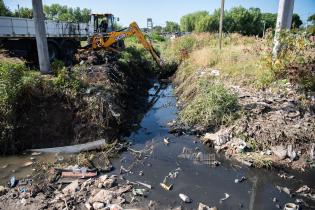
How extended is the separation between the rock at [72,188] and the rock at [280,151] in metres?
4.28

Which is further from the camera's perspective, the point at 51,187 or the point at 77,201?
Result: the point at 51,187

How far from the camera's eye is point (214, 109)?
7.43 m

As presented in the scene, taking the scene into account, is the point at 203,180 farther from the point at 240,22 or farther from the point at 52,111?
the point at 240,22

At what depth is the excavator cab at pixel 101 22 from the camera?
1644 centimetres

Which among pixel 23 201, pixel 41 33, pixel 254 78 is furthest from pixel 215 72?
pixel 23 201

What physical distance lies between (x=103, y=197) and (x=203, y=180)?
2026 millimetres

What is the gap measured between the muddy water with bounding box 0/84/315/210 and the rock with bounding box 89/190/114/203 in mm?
521

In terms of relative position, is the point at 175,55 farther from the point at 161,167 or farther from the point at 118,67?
the point at 161,167

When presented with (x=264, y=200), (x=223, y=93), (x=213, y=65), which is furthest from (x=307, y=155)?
(x=213, y=65)

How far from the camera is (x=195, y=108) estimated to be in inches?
320

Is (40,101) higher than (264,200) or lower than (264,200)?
higher

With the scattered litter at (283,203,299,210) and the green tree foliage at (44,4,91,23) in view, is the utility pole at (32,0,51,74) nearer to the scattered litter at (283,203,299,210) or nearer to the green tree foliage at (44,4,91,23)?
the scattered litter at (283,203,299,210)

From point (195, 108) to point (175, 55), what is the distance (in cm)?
1034

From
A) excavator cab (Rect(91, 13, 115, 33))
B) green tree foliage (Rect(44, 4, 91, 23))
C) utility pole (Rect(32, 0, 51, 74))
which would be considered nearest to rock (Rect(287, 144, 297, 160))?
utility pole (Rect(32, 0, 51, 74))
